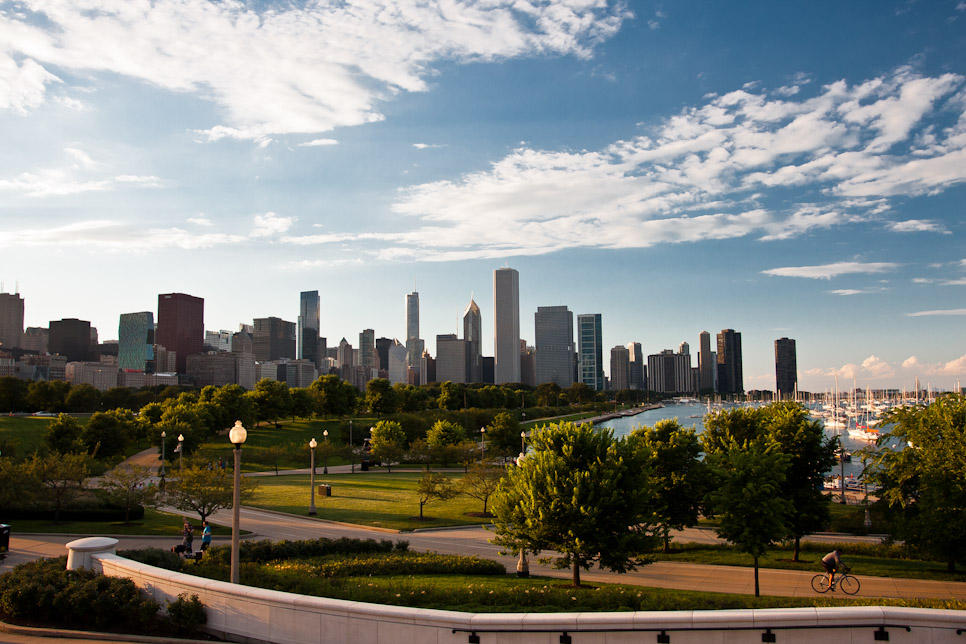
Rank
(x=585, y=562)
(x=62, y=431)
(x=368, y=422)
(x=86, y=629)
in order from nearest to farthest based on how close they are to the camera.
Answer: (x=86, y=629) → (x=585, y=562) → (x=62, y=431) → (x=368, y=422)

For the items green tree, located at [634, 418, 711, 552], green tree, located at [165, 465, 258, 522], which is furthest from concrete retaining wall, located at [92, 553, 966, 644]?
green tree, located at [634, 418, 711, 552]

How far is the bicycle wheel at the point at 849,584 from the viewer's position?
22.2 m

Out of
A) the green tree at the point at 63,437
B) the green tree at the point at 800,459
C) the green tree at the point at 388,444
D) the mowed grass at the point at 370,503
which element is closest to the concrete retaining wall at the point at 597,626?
the green tree at the point at 800,459

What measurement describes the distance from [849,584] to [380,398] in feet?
360

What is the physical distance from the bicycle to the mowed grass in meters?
20.0

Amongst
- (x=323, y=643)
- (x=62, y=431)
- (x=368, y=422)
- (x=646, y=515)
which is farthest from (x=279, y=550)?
(x=368, y=422)

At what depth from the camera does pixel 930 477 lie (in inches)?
998

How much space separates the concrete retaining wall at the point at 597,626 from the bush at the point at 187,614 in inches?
57.8

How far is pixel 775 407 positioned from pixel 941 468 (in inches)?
435

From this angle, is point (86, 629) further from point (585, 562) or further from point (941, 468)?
point (941, 468)

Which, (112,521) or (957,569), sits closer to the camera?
(957,569)

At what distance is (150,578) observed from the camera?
14.6 metres

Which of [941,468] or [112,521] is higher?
[941,468]

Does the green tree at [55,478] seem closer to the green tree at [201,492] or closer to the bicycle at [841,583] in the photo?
the green tree at [201,492]
